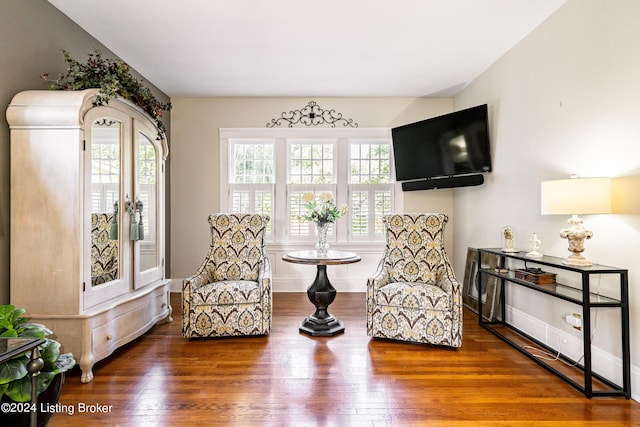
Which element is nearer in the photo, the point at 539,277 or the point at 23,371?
the point at 23,371

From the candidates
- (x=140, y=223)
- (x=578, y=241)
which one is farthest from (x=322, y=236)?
(x=578, y=241)

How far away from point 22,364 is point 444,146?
3939 mm

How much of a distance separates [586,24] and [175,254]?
485 cm

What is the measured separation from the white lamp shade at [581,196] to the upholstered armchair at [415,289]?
3.27 feet

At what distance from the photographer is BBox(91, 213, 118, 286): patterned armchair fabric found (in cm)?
237

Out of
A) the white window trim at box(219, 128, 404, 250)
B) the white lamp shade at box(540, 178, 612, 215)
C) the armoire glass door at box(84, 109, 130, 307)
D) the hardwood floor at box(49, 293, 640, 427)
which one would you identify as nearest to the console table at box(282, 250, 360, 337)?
the hardwood floor at box(49, 293, 640, 427)

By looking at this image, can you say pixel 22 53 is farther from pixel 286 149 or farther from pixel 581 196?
pixel 581 196

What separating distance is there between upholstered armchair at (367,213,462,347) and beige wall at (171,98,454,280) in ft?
6.29

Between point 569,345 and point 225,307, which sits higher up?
point 225,307

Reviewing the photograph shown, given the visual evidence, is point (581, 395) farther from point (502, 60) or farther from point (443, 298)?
point (502, 60)

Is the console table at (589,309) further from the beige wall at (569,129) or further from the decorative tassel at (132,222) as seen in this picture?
the decorative tassel at (132,222)

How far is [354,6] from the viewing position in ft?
8.44

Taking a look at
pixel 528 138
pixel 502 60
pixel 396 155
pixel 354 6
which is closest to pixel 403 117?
pixel 396 155

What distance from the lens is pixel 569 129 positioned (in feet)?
8.34
